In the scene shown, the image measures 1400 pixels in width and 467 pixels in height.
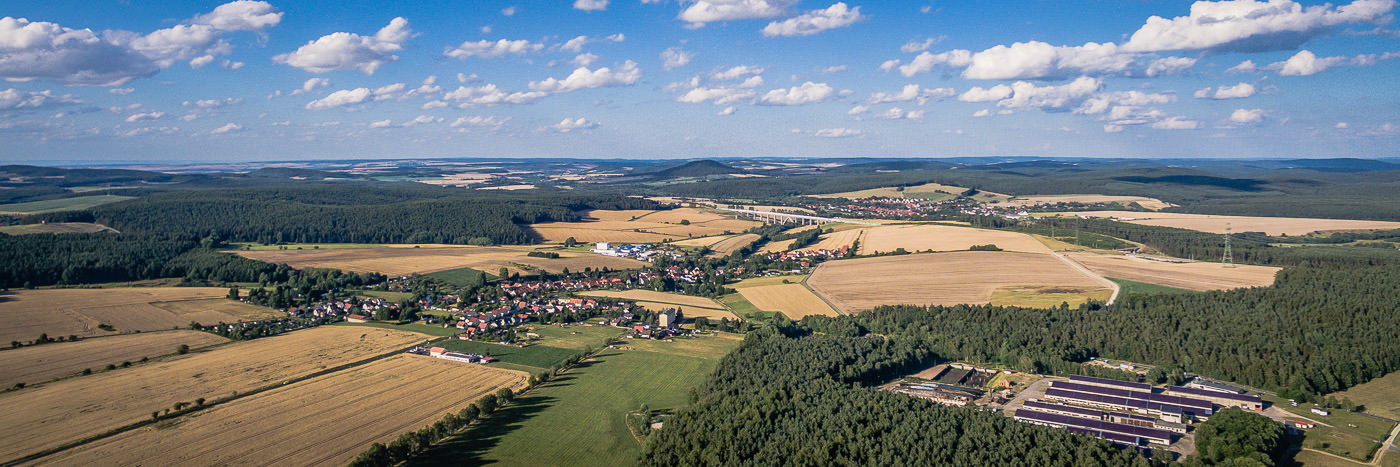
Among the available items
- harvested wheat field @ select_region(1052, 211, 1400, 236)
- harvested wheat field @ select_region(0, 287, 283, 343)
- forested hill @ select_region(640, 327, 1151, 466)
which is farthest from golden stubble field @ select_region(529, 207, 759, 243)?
forested hill @ select_region(640, 327, 1151, 466)

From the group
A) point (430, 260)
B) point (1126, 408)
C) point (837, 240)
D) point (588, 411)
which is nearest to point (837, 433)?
point (588, 411)

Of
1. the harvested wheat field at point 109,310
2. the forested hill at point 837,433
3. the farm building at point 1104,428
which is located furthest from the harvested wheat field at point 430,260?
the farm building at point 1104,428

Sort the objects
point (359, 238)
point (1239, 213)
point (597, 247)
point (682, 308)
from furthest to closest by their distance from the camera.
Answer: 1. point (1239, 213)
2. point (359, 238)
3. point (597, 247)
4. point (682, 308)

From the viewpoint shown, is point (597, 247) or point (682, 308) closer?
point (682, 308)

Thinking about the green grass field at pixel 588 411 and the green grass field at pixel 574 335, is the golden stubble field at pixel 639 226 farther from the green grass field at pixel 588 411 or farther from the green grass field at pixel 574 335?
the green grass field at pixel 588 411

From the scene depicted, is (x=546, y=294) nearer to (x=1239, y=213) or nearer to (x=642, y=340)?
(x=642, y=340)

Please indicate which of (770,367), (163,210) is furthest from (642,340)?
(163,210)

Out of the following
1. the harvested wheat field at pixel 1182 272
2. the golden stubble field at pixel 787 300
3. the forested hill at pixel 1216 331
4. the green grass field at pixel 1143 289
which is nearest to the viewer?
the forested hill at pixel 1216 331

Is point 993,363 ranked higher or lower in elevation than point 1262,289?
lower
